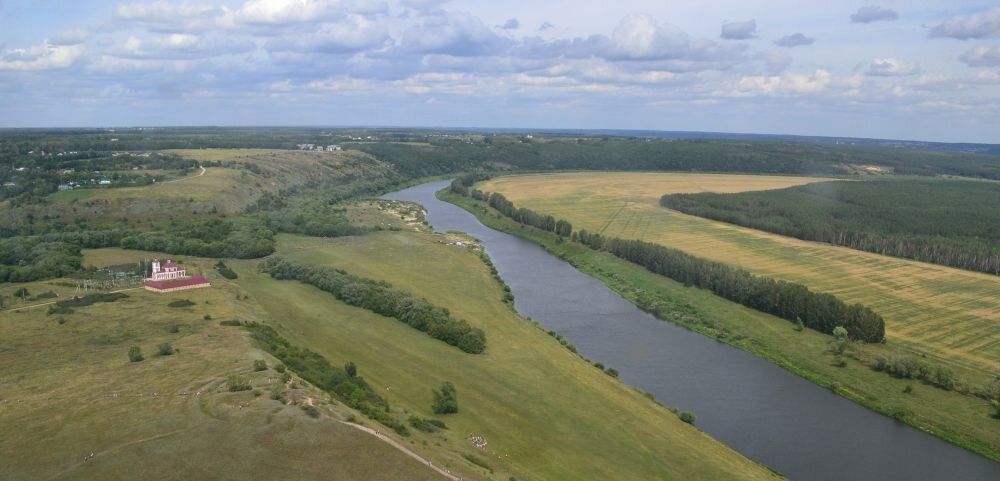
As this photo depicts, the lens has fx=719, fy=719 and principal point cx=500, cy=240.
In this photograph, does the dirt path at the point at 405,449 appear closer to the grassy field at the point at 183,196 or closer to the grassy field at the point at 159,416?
the grassy field at the point at 159,416

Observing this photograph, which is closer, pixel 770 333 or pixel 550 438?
pixel 550 438

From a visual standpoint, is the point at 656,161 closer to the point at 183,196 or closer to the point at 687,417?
the point at 183,196

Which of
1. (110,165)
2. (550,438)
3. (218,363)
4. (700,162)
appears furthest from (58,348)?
(700,162)

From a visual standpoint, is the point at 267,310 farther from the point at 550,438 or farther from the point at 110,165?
the point at 110,165

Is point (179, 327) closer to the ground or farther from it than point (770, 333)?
farther from it

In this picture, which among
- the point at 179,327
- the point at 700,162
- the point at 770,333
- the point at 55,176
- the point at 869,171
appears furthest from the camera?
the point at 700,162

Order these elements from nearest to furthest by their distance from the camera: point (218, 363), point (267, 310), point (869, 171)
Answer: point (218, 363) → point (267, 310) → point (869, 171)
